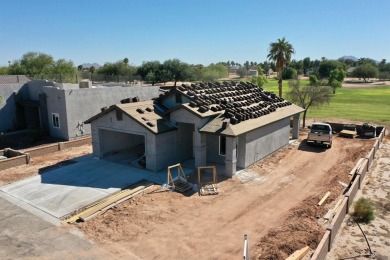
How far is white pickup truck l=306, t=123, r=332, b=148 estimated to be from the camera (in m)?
25.2

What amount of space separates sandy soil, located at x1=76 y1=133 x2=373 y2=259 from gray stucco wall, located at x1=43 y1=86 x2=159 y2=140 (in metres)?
14.8

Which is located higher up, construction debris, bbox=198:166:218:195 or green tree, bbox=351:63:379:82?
green tree, bbox=351:63:379:82

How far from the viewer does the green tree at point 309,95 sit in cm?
3281

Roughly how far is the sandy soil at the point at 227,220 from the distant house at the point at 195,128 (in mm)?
2308

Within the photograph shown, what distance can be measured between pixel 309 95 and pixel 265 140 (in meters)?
14.3

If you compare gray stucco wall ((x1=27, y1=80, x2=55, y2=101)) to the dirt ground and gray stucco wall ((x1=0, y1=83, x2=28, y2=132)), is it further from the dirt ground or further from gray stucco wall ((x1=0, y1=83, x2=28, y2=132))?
the dirt ground

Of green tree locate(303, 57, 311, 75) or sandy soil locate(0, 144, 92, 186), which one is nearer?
sandy soil locate(0, 144, 92, 186)

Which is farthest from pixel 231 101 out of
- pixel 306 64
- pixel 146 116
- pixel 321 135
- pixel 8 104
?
pixel 306 64

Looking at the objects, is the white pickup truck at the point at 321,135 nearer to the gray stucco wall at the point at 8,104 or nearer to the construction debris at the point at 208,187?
the construction debris at the point at 208,187

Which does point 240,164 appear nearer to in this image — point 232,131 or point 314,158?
point 232,131

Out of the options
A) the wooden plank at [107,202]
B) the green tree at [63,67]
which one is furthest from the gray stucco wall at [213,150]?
the green tree at [63,67]

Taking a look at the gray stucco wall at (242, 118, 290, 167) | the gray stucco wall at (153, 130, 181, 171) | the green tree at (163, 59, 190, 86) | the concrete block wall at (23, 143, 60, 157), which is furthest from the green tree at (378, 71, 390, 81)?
the concrete block wall at (23, 143, 60, 157)

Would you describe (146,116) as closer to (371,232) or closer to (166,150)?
(166,150)

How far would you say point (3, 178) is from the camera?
739 inches
